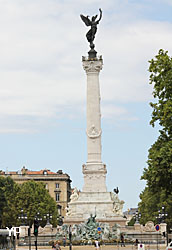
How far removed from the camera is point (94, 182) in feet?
247

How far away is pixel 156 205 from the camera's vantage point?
87125 millimetres

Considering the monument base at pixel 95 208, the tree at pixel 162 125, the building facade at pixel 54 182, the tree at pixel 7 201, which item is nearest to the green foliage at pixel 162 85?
the tree at pixel 162 125

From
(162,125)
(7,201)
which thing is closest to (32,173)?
(7,201)

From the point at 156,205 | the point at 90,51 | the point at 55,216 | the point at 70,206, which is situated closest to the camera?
the point at 70,206

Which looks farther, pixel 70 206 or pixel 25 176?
pixel 25 176

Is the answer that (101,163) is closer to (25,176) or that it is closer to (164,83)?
(164,83)

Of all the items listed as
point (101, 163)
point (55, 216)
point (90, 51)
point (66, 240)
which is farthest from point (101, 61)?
point (55, 216)

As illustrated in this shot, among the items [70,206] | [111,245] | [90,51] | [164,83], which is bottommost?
[111,245]

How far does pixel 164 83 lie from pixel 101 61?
3856 cm

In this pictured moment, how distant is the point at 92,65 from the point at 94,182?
14.8 metres

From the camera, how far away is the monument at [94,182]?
244ft

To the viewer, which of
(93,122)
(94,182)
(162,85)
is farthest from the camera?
(93,122)

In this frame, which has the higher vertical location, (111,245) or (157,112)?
(157,112)

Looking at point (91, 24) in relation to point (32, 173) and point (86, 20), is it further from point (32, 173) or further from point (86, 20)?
point (32, 173)
